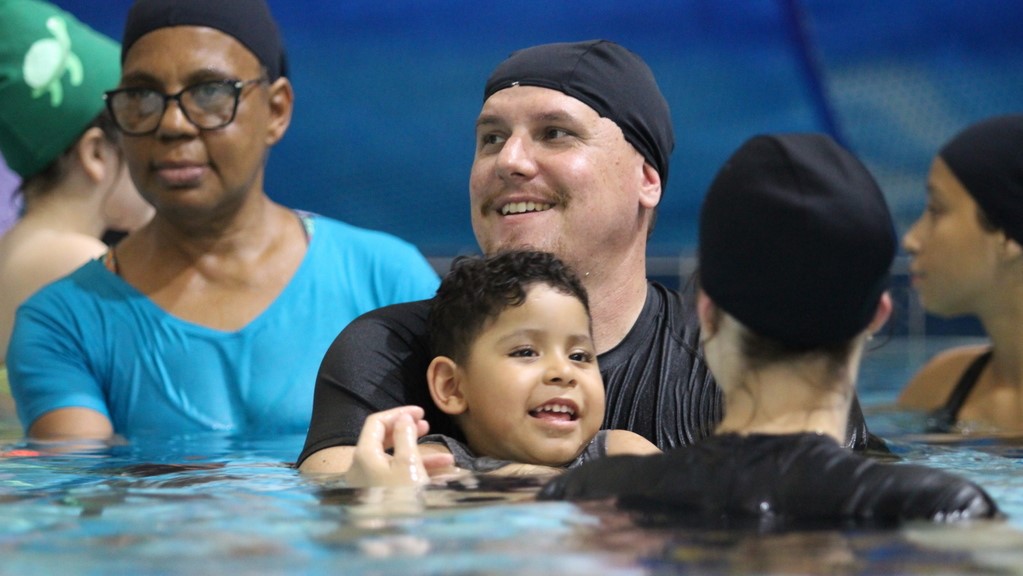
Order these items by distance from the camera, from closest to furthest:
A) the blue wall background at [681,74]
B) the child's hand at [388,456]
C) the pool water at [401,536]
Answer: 1. the pool water at [401,536]
2. the child's hand at [388,456]
3. the blue wall background at [681,74]

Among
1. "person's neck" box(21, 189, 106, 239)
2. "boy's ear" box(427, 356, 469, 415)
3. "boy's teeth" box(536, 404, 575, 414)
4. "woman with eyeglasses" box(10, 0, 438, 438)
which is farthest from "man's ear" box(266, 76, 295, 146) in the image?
"boy's teeth" box(536, 404, 575, 414)

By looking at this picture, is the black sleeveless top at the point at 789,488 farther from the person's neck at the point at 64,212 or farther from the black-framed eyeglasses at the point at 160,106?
the person's neck at the point at 64,212

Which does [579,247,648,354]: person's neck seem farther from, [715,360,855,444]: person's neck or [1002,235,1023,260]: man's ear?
[1002,235,1023,260]: man's ear

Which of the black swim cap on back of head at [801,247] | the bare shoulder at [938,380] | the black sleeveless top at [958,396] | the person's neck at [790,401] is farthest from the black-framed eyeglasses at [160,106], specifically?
the bare shoulder at [938,380]

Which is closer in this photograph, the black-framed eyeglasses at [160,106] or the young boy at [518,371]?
the young boy at [518,371]

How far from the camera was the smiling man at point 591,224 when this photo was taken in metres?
3.68

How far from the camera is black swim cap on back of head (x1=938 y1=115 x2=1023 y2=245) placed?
17.8ft

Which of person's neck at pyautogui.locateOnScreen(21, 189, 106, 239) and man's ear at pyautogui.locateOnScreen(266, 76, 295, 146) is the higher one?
man's ear at pyautogui.locateOnScreen(266, 76, 295, 146)

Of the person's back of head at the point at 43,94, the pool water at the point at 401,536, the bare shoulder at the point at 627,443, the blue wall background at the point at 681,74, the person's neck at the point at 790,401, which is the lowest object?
the pool water at the point at 401,536

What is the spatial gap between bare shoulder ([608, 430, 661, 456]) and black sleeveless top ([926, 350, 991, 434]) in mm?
2462

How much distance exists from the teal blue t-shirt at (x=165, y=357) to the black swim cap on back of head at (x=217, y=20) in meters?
0.84

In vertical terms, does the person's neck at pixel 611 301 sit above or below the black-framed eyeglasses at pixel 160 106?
below

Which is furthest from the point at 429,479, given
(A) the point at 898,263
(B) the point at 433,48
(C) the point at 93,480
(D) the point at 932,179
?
(A) the point at 898,263

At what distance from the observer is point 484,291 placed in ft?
11.7
